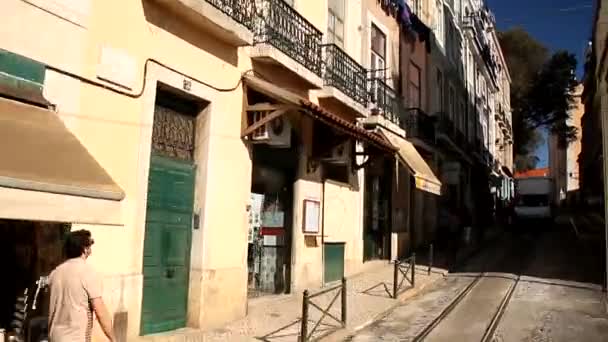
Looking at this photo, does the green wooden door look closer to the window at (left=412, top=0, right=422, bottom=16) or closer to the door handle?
the door handle

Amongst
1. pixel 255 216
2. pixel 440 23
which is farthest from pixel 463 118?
pixel 255 216

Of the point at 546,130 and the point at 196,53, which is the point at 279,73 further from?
the point at 546,130

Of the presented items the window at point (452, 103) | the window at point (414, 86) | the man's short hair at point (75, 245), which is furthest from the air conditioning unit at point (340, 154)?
the window at point (452, 103)

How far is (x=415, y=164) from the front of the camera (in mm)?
14789

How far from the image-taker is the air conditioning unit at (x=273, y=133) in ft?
30.9

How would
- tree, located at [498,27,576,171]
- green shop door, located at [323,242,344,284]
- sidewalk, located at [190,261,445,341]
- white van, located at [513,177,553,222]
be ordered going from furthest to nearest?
tree, located at [498,27,576,171] → white van, located at [513,177,553,222] → green shop door, located at [323,242,344,284] → sidewalk, located at [190,261,445,341]

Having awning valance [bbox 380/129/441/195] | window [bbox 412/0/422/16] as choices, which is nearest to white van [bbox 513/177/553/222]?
window [bbox 412/0/422/16]

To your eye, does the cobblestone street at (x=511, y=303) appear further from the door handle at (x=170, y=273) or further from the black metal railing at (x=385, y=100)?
the black metal railing at (x=385, y=100)

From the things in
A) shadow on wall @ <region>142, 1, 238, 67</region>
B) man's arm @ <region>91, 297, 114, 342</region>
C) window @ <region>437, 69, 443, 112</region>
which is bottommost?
man's arm @ <region>91, 297, 114, 342</region>

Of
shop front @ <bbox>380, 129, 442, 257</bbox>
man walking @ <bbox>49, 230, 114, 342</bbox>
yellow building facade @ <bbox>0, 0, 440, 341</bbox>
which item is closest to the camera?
man walking @ <bbox>49, 230, 114, 342</bbox>

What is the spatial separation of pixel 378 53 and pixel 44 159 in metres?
12.7

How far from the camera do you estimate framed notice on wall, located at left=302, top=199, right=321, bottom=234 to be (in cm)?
1125

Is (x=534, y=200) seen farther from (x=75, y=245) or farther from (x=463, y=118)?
(x=75, y=245)

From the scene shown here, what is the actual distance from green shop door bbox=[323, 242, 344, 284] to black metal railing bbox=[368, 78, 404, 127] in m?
4.07
